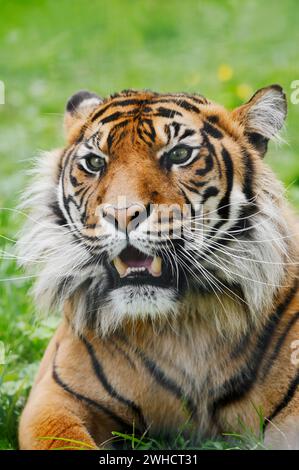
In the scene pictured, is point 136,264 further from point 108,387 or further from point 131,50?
point 131,50

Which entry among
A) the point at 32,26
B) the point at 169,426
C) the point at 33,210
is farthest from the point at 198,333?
the point at 32,26

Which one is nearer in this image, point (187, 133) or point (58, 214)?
point (187, 133)

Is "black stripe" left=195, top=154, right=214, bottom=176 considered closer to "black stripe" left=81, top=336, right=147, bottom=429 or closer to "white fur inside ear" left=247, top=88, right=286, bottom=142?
"white fur inside ear" left=247, top=88, right=286, bottom=142

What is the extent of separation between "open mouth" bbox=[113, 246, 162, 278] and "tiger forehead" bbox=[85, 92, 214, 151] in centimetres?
32

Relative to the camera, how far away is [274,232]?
2.65 m

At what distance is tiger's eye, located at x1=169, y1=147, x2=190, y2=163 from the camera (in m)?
2.56

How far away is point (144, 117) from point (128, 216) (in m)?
0.41

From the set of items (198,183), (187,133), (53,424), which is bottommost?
(53,424)

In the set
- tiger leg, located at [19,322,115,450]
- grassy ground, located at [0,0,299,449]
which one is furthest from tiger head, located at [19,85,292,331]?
grassy ground, located at [0,0,299,449]

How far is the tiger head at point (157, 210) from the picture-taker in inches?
96.5

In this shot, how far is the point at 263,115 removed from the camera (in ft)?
8.86

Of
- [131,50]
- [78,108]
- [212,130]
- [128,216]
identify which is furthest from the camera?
[131,50]

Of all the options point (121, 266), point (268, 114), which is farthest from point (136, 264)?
point (268, 114)
